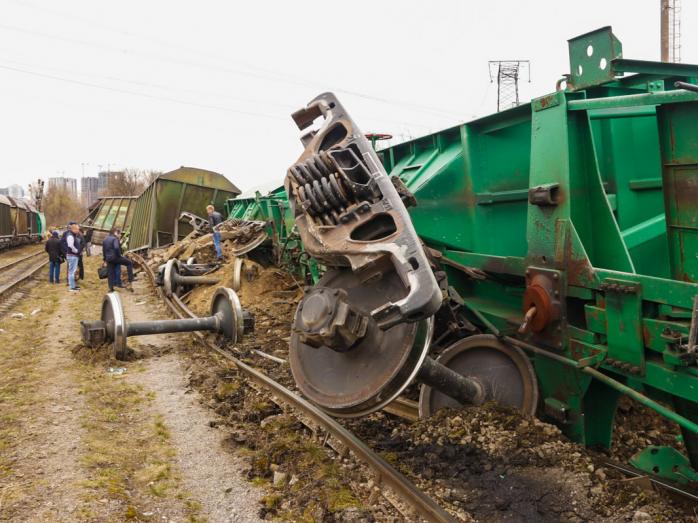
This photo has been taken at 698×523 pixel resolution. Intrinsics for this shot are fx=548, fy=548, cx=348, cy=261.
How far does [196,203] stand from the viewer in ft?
59.8

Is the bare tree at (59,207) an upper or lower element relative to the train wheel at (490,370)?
upper

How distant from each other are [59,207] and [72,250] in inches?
2550

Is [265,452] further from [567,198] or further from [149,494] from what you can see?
[567,198]

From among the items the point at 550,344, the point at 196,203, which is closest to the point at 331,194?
the point at 550,344

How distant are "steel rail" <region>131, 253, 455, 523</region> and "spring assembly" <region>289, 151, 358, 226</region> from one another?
148cm

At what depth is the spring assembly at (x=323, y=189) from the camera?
3248 mm

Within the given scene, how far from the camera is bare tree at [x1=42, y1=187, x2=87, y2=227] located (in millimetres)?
68500

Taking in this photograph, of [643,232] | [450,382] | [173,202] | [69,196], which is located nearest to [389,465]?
[450,382]

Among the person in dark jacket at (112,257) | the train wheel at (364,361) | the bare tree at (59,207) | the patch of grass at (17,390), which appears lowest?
the patch of grass at (17,390)

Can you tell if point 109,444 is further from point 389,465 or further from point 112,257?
point 112,257

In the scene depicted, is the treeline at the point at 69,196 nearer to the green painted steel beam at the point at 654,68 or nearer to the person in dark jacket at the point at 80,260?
the person in dark jacket at the point at 80,260

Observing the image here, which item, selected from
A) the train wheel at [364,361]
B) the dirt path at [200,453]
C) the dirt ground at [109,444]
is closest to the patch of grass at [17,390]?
the dirt ground at [109,444]

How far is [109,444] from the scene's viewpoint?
13.2ft

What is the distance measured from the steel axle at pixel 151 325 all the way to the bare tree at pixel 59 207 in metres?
68.1
